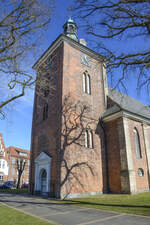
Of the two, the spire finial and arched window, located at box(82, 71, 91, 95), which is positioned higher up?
the spire finial

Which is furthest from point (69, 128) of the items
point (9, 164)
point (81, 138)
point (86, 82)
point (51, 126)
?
point (9, 164)

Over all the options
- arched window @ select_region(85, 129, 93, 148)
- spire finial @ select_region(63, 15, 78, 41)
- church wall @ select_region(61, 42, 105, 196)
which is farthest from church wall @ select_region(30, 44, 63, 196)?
spire finial @ select_region(63, 15, 78, 41)

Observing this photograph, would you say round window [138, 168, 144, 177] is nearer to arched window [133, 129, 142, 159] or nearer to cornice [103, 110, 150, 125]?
arched window [133, 129, 142, 159]

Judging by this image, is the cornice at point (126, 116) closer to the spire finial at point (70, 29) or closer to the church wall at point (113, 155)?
the church wall at point (113, 155)

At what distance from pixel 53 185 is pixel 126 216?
29.7 feet

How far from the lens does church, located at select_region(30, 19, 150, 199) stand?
49.9 feet

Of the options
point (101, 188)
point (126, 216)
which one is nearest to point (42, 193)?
point (101, 188)

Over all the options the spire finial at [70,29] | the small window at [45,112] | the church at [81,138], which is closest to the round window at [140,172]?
the church at [81,138]

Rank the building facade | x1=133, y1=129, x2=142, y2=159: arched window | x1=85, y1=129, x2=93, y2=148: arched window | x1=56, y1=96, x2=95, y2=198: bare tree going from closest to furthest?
1. x1=56, y1=96, x2=95, y2=198: bare tree
2. x1=85, y1=129, x2=93, y2=148: arched window
3. x1=133, y1=129, x2=142, y2=159: arched window
4. the building facade

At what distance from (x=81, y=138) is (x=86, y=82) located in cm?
722

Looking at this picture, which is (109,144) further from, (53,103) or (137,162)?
(53,103)

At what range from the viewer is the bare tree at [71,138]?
14.5 meters

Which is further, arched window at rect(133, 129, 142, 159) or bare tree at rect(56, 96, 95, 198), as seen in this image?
arched window at rect(133, 129, 142, 159)

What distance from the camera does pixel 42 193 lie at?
659 inches
